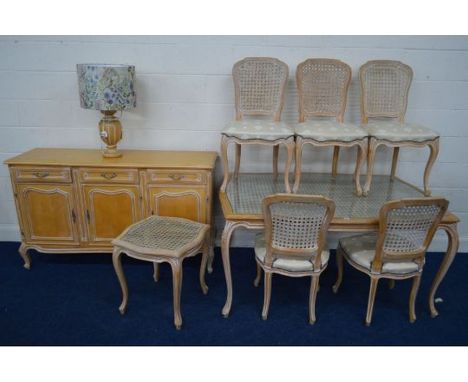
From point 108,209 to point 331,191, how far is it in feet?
5.44

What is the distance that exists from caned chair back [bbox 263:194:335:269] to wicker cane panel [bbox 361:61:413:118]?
1115 millimetres

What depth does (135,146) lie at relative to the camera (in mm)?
2883

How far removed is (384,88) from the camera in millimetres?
2576

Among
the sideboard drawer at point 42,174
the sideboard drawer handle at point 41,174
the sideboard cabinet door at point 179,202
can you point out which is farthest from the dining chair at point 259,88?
the sideboard drawer handle at point 41,174

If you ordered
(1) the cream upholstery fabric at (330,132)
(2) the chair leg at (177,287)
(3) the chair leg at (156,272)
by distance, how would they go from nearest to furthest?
1. (2) the chair leg at (177,287)
2. (1) the cream upholstery fabric at (330,132)
3. (3) the chair leg at (156,272)

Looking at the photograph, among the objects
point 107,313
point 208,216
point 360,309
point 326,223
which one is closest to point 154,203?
point 208,216

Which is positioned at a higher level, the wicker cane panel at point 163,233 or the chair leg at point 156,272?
the wicker cane panel at point 163,233

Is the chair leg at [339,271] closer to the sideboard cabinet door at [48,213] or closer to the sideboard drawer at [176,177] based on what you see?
the sideboard drawer at [176,177]

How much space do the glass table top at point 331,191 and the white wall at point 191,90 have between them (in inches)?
9.1

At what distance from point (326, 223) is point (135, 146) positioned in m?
1.75

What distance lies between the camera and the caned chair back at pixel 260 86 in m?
2.54

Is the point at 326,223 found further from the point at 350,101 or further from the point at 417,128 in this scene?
the point at 350,101

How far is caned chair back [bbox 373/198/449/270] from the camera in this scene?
1865 mm

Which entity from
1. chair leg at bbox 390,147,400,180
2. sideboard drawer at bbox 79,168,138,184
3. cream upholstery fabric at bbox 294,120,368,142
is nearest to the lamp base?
sideboard drawer at bbox 79,168,138,184
